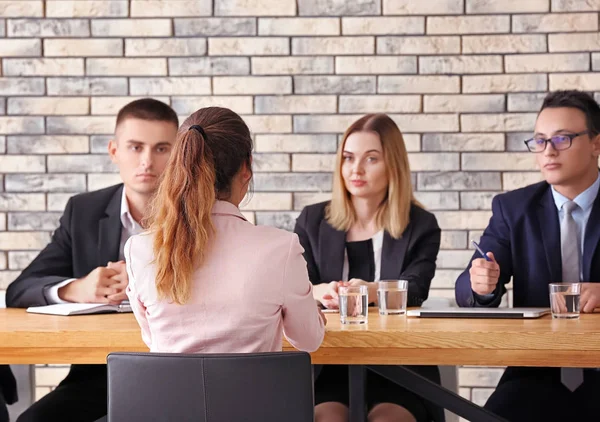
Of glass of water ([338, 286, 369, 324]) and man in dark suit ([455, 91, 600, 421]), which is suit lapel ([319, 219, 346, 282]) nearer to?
man in dark suit ([455, 91, 600, 421])

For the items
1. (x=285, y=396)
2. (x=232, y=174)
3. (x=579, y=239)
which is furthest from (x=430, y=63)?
(x=285, y=396)

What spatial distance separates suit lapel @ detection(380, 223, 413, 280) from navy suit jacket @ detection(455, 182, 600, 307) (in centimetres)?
28

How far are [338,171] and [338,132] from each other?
631mm

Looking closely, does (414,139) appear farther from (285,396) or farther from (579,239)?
(285,396)

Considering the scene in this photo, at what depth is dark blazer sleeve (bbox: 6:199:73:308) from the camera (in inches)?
107

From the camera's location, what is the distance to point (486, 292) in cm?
261

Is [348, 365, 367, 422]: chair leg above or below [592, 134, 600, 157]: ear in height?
below

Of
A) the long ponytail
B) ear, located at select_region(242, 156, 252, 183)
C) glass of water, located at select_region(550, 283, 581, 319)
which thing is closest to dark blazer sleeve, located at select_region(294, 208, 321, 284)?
glass of water, located at select_region(550, 283, 581, 319)

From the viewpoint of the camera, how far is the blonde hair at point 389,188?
3.19 metres

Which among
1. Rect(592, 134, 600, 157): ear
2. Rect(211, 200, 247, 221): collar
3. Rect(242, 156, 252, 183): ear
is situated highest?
Rect(592, 134, 600, 157): ear

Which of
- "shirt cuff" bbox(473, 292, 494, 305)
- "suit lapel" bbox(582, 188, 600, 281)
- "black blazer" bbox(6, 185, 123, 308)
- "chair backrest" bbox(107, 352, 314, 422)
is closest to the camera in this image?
"chair backrest" bbox(107, 352, 314, 422)

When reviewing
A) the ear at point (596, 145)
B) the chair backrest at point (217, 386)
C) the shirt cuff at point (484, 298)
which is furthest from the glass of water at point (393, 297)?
the ear at point (596, 145)

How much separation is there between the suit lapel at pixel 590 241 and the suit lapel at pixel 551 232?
0.26 ft

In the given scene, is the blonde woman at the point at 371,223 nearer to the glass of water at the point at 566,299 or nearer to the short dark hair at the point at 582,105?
the short dark hair at the point at 582,105
